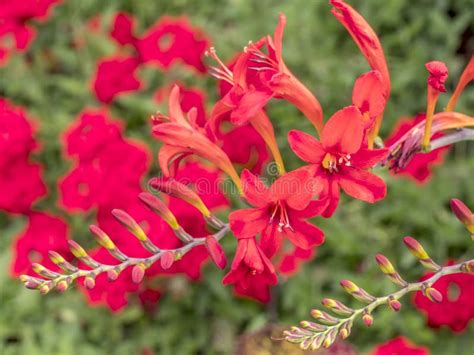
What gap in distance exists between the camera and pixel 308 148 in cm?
99

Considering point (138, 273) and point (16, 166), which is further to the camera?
point (16, 166)

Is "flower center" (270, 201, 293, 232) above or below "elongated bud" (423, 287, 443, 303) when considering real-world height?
above

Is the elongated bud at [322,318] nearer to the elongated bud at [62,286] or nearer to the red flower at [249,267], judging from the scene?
the red flower at [249,267]

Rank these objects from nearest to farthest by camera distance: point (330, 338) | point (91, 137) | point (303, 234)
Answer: point (330, 338), point (303, 234), point (91, 137)

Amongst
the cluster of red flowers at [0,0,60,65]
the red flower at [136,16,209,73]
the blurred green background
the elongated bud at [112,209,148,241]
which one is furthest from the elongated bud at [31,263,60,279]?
the cluster of red flowers at [0,0,60,65]

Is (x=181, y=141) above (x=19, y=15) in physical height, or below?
above

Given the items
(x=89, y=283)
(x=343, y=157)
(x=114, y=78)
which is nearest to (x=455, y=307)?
(x=114, y=78)

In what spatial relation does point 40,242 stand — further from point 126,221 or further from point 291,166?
point 126,221

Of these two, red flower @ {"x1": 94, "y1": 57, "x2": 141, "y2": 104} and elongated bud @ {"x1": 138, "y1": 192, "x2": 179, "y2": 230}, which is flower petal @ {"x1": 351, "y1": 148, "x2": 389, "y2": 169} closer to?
elongated bud @ {"x1": 138, "y1": 192, "x2": 179, "y2": 230}

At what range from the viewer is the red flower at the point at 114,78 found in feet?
8.10

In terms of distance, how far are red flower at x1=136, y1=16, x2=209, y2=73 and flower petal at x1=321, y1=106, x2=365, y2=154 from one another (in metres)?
1.56

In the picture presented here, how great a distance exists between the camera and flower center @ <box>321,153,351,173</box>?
3.24ft

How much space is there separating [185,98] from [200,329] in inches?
36.0

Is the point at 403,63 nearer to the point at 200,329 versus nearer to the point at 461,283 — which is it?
the point at 461,283
